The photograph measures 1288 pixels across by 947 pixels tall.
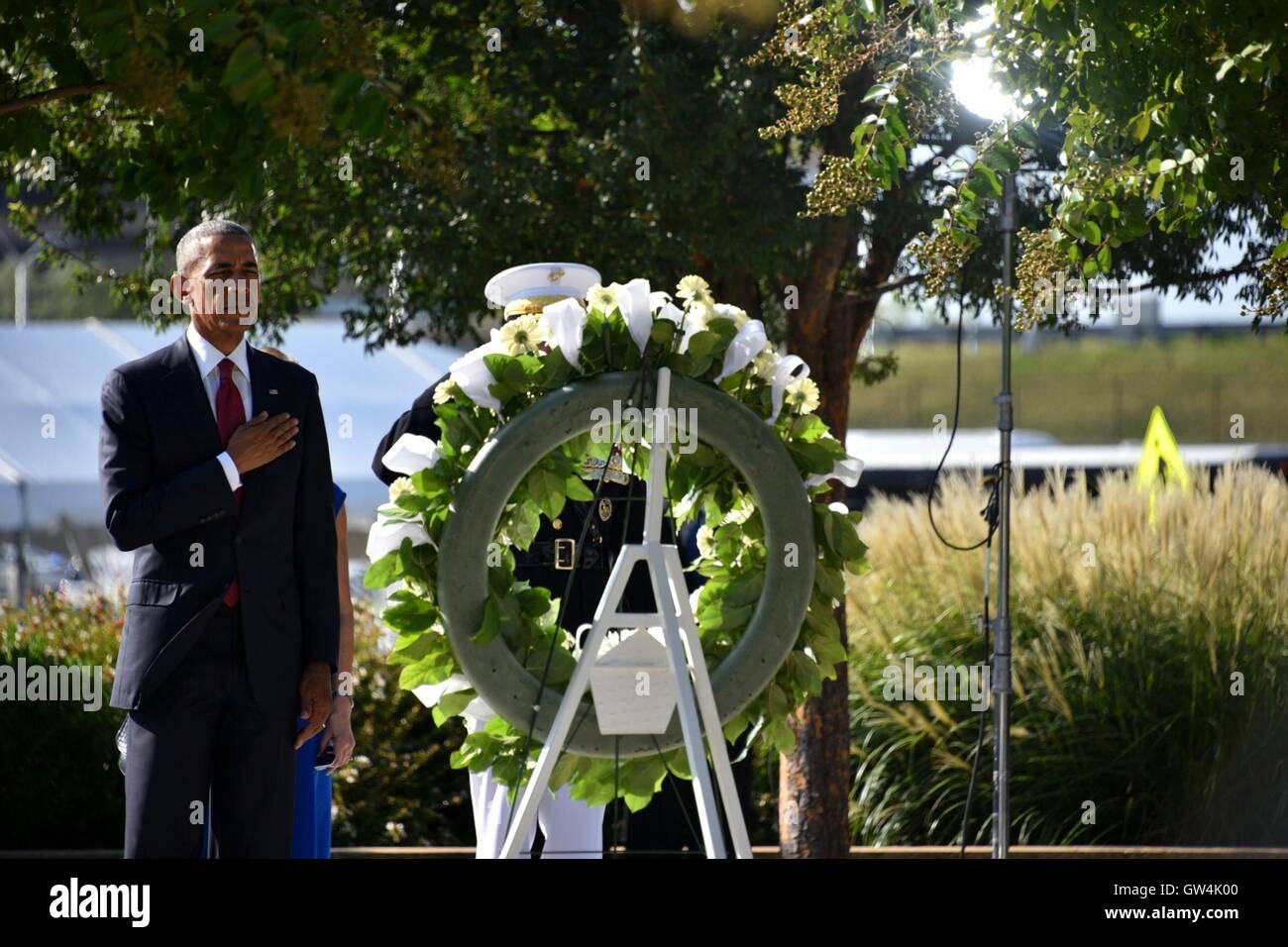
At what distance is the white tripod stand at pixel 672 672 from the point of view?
352 cm

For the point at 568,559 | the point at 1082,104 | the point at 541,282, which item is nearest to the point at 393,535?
the point at 568,559

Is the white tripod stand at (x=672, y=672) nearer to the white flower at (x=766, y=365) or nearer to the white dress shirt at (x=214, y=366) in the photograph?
the white flower at (x=766, y=365)

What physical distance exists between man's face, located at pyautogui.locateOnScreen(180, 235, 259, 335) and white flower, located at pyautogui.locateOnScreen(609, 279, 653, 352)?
80cm

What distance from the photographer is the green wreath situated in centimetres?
371

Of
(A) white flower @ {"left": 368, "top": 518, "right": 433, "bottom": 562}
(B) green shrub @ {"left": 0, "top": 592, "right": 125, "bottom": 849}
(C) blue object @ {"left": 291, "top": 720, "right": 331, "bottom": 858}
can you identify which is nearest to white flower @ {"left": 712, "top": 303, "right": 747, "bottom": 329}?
(A) white flower @ {"left": 368, "top": 518, "right": 433, "bottom": 562}

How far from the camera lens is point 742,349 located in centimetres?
386

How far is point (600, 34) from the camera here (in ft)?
19.9

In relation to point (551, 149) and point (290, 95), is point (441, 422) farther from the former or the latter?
point (551, 149)

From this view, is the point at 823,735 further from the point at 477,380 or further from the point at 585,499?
the point at 477,380

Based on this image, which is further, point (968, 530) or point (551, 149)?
point (968, 530)

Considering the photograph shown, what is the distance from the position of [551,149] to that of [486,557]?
2978 mm

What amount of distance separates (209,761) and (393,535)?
2.02 ft

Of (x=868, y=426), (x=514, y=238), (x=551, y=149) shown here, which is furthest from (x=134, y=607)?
(x=868, y=426)
